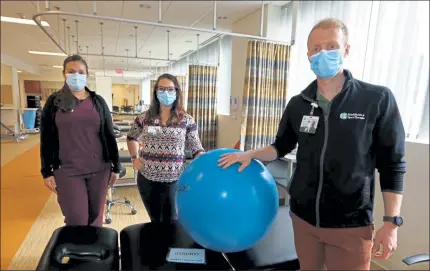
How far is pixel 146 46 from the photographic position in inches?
293

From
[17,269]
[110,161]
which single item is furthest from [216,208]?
[17,269]

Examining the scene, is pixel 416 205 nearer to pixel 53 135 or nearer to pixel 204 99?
pixel 53 135

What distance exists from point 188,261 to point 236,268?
0.22 metres

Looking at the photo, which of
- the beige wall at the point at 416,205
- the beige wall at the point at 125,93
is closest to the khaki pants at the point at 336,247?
the beige wall at the point at 416,205

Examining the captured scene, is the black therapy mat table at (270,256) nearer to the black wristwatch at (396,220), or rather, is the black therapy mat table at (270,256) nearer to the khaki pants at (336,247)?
the khaki pants at (336,247)

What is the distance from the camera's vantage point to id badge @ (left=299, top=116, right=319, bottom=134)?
1.02m

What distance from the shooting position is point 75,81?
1.66 metres

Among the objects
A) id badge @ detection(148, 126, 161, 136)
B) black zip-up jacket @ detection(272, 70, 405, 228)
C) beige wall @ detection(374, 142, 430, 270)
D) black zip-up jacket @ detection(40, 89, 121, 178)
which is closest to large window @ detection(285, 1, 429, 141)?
beige wall @ detection(374, 142, 430, 270)

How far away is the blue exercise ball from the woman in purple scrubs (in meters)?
0.80

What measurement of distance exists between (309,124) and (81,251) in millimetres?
1125

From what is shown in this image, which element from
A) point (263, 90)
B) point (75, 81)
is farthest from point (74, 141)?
point (263, 90)

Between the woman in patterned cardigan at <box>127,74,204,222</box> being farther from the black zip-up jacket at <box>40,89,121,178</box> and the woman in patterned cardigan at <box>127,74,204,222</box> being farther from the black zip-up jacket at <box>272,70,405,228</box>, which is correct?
the black zip-up jacket at <box>272,70,405,228</box>

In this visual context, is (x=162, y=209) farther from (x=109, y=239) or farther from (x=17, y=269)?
(x=17, y=269)

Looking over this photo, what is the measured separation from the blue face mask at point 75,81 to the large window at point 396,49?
244 cm
